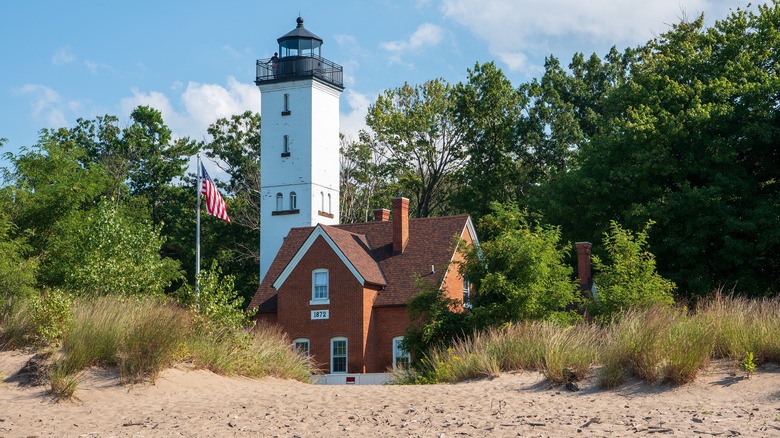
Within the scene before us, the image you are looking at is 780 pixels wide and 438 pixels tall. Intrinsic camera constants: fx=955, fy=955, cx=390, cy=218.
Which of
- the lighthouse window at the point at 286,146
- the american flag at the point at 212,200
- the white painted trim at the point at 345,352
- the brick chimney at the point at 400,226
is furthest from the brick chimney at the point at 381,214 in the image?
the american flag at the point at 212,200

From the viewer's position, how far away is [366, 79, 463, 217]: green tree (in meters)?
59.9

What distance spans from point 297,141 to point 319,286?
16.8m

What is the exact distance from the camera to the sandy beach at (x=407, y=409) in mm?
12703

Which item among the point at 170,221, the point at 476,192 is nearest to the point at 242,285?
the point at 170,221

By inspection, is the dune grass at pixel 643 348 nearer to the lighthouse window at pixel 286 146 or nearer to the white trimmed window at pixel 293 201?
the white trimmed window at pixel 293 201

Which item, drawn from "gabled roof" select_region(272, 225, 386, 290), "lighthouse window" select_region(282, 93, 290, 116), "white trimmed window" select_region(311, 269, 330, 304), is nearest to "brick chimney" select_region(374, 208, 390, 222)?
"gabled roof" select_region(272, 225, 386, 290)

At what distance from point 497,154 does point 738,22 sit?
18637mm

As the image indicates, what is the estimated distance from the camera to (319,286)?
40.9 meters

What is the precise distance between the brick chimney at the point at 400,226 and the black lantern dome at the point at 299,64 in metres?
15.7

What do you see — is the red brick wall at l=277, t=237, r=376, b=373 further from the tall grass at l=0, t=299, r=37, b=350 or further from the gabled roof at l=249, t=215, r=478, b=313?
the tall grass at l=0, t=299, r=37, b=350

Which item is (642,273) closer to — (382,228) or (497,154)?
(382,228)

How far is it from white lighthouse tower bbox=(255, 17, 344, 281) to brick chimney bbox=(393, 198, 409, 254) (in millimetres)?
12064

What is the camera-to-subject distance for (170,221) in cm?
6178

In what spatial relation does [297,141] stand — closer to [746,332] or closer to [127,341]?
[127,341]
